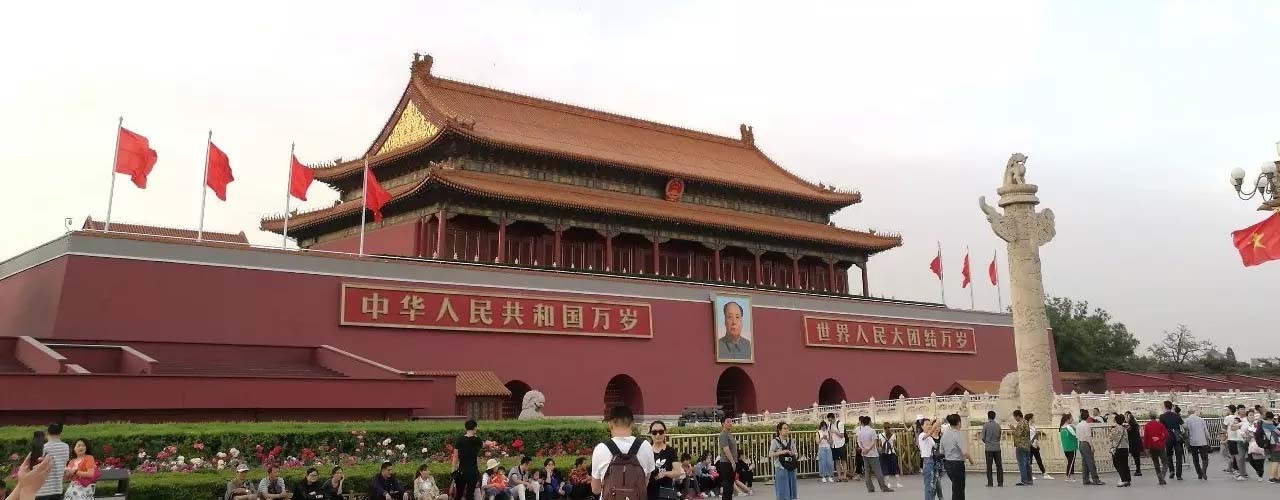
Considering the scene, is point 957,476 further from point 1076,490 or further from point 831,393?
point 831,393

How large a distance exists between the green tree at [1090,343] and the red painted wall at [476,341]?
19.4 metres

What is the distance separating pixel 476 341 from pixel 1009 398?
454 inches

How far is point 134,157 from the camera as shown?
18.9 metres

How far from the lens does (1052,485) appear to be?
13336 millimetres

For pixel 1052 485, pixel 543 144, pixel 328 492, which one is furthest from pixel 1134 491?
pixel 543 144

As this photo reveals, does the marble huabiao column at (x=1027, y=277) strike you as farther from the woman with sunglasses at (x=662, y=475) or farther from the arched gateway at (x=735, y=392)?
the arched gateway at (x=735, y=392)

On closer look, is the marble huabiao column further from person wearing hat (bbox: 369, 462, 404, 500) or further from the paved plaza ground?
person wearing hat (bbox: 369, 462, 404, 500)

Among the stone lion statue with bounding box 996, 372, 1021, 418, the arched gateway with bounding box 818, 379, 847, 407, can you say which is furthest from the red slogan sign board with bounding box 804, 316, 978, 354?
the stone lion statue with bounding box 996, 372, 1021, 418

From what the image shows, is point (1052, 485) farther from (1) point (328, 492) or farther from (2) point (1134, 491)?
(1) point (328, 492)

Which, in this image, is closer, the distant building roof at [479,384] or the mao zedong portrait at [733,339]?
the distant building roof at [479,384]

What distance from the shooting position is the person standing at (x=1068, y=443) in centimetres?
1389

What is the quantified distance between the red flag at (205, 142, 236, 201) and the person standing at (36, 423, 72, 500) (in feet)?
41.6

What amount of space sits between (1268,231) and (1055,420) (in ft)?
15.0

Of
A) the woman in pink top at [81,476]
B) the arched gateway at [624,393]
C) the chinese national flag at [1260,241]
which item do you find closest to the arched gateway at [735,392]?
the arched gateway at [624,393]
